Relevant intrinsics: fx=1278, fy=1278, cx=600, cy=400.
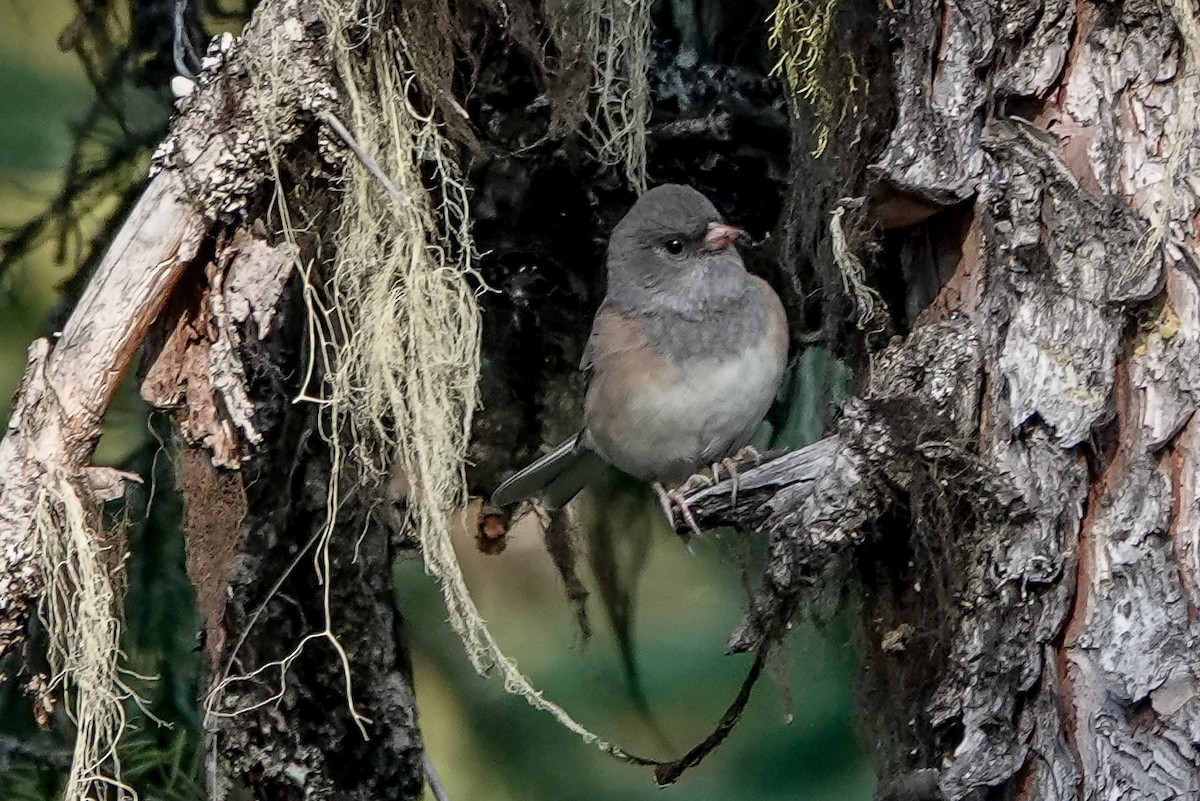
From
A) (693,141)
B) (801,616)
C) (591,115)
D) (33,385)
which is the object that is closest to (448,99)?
(591,115)

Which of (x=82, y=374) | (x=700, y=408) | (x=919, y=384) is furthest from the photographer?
(x=700, y=408)

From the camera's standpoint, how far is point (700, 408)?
1959 mm

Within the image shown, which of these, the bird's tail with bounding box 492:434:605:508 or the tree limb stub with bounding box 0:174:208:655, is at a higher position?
the tree limb stub with bounding box 0:174:208:655

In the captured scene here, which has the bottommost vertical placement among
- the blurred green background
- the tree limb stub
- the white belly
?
the blurred green background

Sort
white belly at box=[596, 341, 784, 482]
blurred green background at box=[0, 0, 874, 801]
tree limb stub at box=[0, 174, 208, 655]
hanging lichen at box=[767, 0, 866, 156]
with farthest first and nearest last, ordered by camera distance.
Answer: blurred green background at box=[0, 0, 874, 801] < white belly at box=[596, 341, 784, 482] < hanging lichen at box=[767, 0, 866, 156] < tree limb stub at box=[0, 174, 208, 655]

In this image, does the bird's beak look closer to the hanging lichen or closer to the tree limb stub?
the hanging lichen

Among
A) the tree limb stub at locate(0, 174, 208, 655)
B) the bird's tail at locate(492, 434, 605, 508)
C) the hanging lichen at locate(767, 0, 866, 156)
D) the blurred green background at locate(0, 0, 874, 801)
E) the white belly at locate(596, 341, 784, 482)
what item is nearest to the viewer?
the tree limb stub at locate(0, 174, 208, 655)

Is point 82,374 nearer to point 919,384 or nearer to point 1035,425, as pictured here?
point 919,384

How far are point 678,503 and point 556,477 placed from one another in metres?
0.35

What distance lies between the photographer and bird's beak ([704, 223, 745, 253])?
196cm

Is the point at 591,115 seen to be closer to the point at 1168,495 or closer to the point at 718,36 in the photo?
the point at 718,36

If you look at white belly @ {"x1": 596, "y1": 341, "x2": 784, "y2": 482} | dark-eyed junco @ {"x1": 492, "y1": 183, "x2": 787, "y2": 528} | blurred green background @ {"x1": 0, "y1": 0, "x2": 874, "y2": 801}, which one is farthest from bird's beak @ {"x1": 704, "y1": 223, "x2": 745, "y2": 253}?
blurred green background @ {"x1": 0, "y1": 0, "x2": 874, "y2": 801}

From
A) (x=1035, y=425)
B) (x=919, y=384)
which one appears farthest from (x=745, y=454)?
(x=1035, y=425)

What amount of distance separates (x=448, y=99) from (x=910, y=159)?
0.62m
